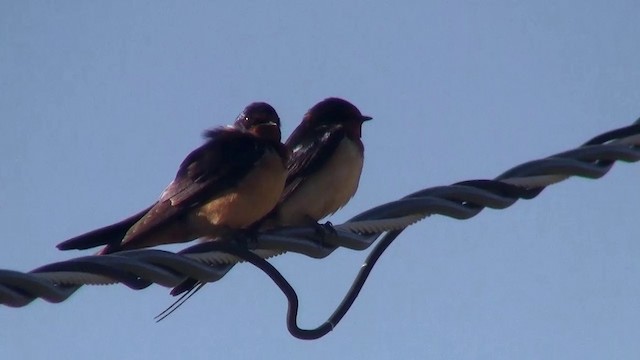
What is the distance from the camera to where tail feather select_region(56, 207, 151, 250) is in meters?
6.20

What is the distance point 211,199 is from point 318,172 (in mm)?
950

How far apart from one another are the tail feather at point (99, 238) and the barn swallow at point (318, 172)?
2.84 feet

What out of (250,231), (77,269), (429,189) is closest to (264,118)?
(250,231)

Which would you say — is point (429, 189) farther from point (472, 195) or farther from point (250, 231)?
point (250, 231)

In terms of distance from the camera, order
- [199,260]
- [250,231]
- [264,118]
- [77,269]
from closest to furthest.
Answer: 1. [77,269]
2. [199,260]
3. [250,231]
4. [264,118]

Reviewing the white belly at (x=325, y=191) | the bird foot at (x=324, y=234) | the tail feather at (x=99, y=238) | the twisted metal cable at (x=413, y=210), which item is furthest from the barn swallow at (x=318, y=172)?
the twisted metal cable at (x=413, y=210)

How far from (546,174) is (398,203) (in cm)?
52

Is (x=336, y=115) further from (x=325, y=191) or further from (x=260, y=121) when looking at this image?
(x=325, y=191)

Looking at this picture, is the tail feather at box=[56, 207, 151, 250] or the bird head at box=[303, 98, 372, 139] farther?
the bird head at box=[303, 98, 372, 139]

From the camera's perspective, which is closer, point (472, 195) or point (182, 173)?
point (472, 195)

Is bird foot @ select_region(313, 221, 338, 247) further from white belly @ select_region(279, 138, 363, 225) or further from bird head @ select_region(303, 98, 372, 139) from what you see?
bird head @ select_region(303, 98, 372, 139)

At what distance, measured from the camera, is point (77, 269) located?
153 inches

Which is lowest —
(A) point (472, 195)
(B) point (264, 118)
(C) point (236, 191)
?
(A) point (472, 195)

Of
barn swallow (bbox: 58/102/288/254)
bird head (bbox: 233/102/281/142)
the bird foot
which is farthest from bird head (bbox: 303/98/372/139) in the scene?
the bird foot
